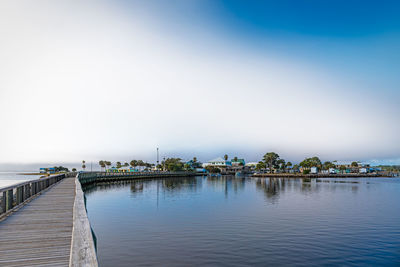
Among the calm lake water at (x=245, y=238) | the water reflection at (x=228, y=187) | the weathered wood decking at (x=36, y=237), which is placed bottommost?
the water reflection at (x=228, y=187)

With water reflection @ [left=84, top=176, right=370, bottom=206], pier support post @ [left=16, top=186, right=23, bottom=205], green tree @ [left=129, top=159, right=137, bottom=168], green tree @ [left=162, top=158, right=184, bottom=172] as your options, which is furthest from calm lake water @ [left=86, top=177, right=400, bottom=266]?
green tree @ [left=129, top=159, right=137, bottom=168]

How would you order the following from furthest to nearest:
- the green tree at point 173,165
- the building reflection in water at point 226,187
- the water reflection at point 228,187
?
the green tree at point 173,165 → the building reflection in water at point 226,187 → the water reflection at point 228,187

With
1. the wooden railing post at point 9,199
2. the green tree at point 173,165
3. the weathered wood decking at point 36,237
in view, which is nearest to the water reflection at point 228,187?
the weathered wood decking at point 36,237

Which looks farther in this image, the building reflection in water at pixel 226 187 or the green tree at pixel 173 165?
the green tree at pixel 173 165

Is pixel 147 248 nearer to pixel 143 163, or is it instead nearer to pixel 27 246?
pixel 27 246

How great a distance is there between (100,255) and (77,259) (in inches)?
449

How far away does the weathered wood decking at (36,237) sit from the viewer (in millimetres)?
6266

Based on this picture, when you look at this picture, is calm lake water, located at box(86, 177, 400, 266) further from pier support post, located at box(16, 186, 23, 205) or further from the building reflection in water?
the building reflection in water

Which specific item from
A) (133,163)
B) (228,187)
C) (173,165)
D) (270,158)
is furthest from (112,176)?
(133,163)

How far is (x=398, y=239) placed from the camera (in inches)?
669

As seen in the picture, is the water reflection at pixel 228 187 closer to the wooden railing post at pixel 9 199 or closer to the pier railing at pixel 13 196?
the pier railing at pixel 13 196

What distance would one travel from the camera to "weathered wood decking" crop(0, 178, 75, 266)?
6.27 metres

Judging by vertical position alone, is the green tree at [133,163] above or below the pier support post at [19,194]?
below

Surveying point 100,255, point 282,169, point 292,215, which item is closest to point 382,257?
point 292,215
